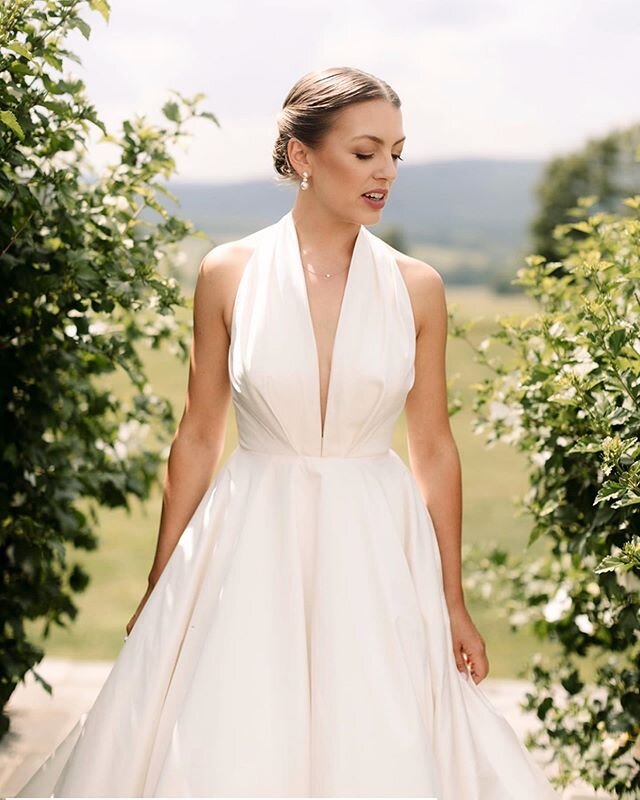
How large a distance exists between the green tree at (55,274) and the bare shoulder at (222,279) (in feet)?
0.86

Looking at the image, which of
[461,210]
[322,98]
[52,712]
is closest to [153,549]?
[52,712]

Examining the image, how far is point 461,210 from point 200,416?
23.8m

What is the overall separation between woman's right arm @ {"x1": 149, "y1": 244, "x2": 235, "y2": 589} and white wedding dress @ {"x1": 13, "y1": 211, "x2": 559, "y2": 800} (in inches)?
2.0

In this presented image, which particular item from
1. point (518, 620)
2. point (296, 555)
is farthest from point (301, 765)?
point (518, 620)

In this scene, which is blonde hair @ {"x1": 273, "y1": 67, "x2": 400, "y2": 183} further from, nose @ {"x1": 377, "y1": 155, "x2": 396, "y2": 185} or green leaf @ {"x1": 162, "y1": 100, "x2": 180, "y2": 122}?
green leaf @ {"x1": 162, "y1": 100, "x2": 180, "y2": 122}

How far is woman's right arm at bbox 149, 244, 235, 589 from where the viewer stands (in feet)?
7.57

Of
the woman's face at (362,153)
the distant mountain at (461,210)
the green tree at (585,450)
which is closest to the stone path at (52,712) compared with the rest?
the green tree at (585,450)

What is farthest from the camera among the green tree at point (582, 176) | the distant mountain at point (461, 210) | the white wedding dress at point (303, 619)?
the green tree at point (582, 176)

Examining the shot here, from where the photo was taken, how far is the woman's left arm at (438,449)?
2324 mm

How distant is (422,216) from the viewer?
989 inches

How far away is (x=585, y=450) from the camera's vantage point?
6.98ft

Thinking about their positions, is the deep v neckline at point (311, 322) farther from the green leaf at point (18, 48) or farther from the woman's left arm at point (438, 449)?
the green leaf at point (18, 48)

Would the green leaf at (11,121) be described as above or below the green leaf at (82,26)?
below

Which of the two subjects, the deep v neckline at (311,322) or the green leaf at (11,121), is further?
the deep v neckline at (311,322)
